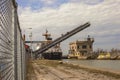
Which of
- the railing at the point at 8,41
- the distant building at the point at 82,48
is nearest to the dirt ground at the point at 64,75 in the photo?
the railing at the point at 8,41

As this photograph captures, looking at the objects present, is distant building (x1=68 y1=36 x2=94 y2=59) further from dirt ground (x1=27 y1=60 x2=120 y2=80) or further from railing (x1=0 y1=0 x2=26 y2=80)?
railing (x1=0 y1=0 x2=26 y2=80)

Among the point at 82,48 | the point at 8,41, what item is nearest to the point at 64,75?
the point at 8,41

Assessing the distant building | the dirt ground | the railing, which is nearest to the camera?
the railing

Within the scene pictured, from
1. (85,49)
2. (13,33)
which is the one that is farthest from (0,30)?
(85,49)

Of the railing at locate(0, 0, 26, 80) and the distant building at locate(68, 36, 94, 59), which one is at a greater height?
the distant building at locate(68, 36, 94, 59)

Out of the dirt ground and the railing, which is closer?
the railing

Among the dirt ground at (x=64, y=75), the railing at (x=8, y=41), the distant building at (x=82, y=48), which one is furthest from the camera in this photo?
the distant building at (x=82, y=48)

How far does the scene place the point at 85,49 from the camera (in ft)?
500

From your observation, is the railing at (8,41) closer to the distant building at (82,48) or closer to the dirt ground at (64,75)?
the dirt ground at (64,75)

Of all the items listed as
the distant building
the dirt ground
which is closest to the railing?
the dirt ground

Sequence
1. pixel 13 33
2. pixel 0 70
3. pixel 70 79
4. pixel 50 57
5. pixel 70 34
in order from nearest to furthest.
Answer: pixel 0 70 < pixel 13 33 < pixel 70 79 < pixel 70 34 < pixel 50 57

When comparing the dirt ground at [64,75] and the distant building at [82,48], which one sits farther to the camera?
the distant building at [82,48]

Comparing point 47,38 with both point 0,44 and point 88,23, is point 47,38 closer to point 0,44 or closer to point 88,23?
point 88,23

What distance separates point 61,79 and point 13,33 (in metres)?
20.5
